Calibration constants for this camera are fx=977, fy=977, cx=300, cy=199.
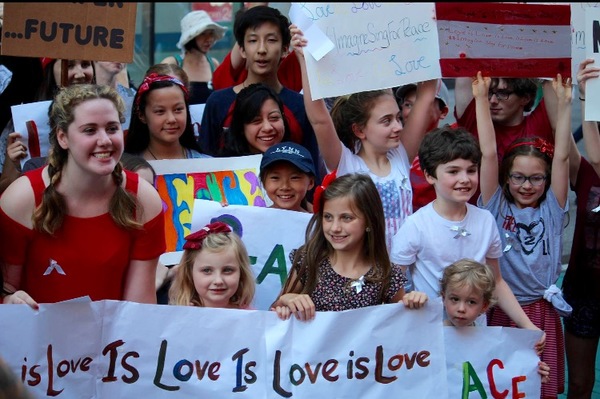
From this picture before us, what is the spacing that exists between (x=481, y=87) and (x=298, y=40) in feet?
3.02

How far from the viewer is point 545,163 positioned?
Answer: 15.6ft

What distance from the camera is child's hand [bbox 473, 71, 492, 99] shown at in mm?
4734

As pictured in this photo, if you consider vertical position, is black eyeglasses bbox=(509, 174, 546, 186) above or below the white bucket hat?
below

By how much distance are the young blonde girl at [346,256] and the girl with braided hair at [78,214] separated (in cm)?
68

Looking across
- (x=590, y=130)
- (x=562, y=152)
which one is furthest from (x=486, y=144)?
(x=590, y=130)

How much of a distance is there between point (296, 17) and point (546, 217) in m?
1.54

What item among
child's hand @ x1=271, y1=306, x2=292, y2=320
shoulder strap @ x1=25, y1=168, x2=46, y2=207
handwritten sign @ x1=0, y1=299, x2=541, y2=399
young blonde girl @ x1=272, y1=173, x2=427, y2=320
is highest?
shoulder strap @ x1=25, y1=168, x2=46, y2=207

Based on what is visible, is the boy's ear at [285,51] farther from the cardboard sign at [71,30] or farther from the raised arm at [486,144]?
the raised arm at [486,144]

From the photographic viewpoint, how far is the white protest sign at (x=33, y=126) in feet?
16.4

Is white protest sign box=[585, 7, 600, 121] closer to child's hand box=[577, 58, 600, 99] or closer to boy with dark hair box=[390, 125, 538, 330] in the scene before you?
child's hand box=[577, 58, 600, 99]

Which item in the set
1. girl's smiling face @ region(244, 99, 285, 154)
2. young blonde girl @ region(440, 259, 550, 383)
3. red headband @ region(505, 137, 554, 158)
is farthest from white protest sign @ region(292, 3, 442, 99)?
young blonde girl @ region(440, 259, 550, 383)

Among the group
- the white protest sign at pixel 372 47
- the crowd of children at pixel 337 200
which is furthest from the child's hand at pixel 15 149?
the white protest sign at pixel 372 47

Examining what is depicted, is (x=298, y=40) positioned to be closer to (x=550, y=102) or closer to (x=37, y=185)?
(x=550, y=102)

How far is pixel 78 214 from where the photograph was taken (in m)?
3.62
